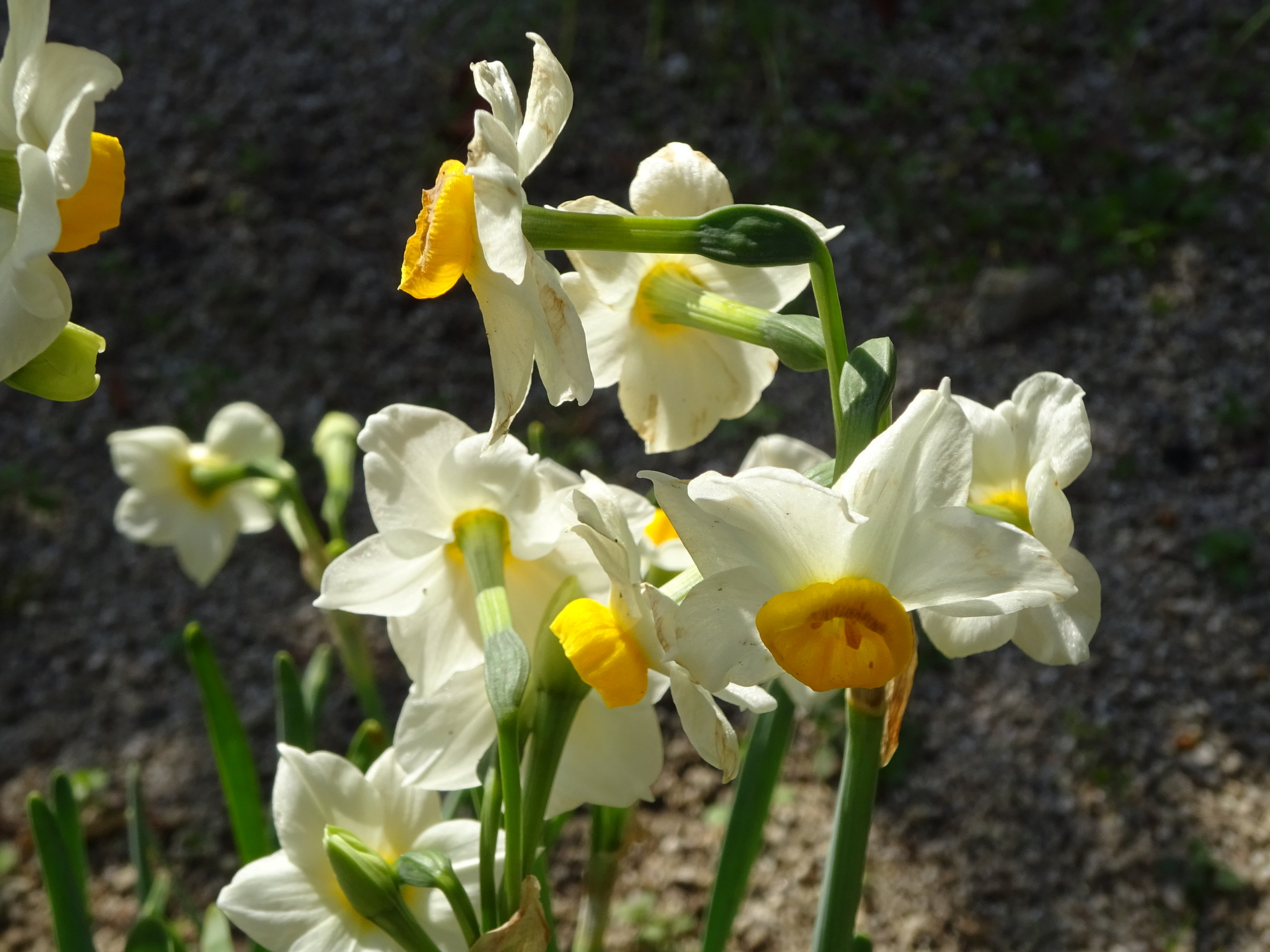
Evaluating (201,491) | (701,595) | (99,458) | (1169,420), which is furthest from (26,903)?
(1169,420)

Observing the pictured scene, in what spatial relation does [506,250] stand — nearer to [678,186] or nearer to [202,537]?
[678,186]

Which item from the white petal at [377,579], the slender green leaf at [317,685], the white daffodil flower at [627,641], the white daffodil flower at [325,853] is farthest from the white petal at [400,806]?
the slender green leaf at [317,685]

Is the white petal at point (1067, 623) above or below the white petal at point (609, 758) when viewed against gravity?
above

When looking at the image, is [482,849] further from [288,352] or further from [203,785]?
[288,352]

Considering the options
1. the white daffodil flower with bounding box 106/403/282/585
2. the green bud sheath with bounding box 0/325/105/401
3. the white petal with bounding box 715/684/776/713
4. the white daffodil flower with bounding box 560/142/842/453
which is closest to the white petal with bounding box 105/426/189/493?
the white daffodil flower with bounding box 106/403/282/585

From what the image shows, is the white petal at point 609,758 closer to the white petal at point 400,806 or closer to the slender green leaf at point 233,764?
the white petal at point 400,806
